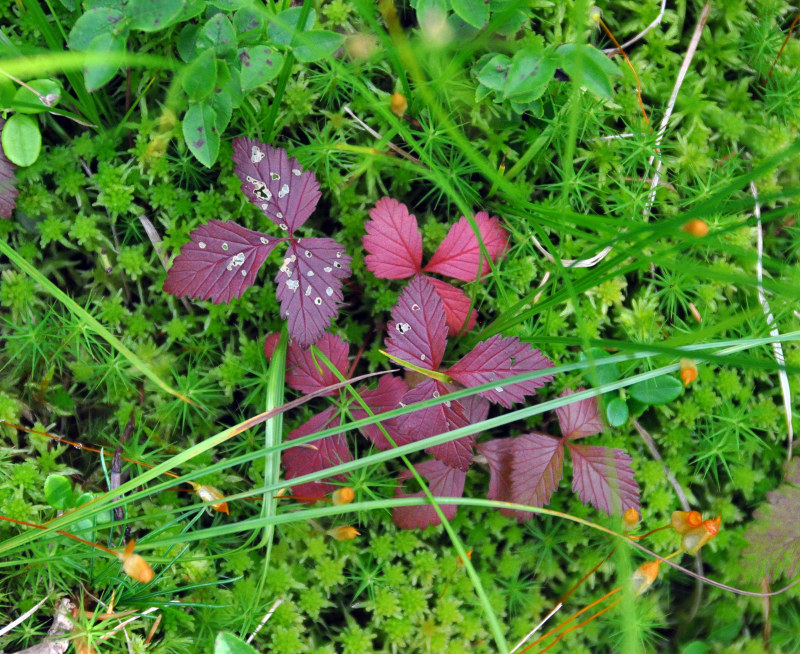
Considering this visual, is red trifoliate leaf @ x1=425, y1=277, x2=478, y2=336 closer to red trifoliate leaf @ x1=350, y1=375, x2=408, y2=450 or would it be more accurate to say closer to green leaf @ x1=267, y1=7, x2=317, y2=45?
red trifoliate leaf @ x1=350, y1=375, x2=408, y2=450

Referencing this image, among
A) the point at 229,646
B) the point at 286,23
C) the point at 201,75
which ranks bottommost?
the point at 229,646

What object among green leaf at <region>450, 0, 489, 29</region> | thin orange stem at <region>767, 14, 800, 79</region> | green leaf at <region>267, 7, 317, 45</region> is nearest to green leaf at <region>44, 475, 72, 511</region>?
green leaf at <region>267, 7, 317, 45</region>

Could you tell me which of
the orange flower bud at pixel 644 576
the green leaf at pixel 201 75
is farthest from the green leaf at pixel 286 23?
the orange flower bud at pixel 644 576

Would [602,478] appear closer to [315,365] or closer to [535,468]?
[535,468]

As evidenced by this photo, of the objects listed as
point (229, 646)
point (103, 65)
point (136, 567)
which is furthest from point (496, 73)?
point (229, 646)

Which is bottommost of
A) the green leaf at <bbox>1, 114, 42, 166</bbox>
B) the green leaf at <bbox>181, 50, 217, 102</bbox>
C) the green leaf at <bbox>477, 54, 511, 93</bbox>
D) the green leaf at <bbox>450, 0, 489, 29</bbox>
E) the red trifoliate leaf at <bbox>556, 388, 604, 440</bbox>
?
the red trifoliate leaf at <bbox>556, 388, 604, 440</bbox>

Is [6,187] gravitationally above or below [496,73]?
below

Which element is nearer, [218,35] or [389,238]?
[218,35]
